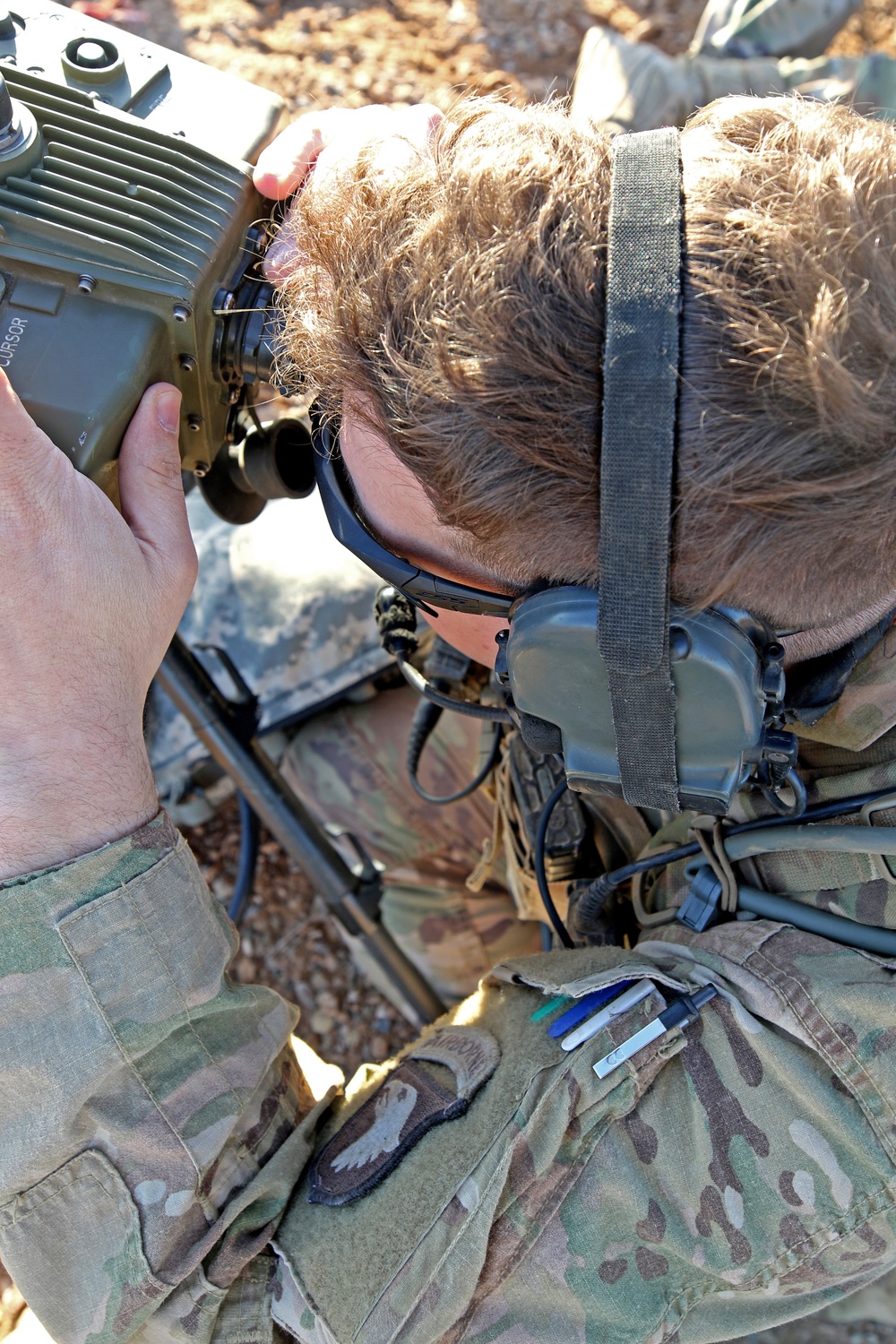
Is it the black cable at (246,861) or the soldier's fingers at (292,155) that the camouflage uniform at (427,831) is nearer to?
the black cable at (246,861)

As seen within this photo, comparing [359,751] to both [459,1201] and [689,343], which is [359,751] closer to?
[459,1201]

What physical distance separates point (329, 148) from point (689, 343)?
0.74 m

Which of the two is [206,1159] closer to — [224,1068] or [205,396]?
[224,1068]

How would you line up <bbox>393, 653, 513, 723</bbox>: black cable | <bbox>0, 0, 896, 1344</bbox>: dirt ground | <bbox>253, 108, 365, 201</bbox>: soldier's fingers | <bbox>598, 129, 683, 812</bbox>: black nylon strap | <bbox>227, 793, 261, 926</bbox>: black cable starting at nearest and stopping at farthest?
<bbox>598, 129, 683, 812</bbox>: black nylon strap < <bbox>253, 108, 365, 201</bbox>: soldier's fingers < <bbox>393, 653, 513, 723</bbox>: black cable < <bbox>227, 793, 261, 926</bbox>: black cable < <bbox>0, 0, 896, 1344</bbox>: dirt ground

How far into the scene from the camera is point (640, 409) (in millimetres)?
942

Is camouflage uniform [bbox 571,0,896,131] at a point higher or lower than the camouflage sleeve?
higher

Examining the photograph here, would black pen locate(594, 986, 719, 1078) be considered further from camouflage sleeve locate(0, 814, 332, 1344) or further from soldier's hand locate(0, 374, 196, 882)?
soldier's hand locate(0, 374, 196, 882)

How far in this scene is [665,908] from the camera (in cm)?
152

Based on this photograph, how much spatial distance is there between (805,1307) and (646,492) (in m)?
1.11

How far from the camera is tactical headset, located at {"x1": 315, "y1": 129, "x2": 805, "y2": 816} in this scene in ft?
3.10

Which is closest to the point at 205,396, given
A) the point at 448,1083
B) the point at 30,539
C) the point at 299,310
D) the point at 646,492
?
the point at 299,310

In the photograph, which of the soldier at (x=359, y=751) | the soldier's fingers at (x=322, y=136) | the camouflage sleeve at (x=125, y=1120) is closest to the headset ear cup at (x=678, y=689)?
the camouflage sleeve at (x=125, y=1120)

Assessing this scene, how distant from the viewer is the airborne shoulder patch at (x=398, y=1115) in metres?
1.31

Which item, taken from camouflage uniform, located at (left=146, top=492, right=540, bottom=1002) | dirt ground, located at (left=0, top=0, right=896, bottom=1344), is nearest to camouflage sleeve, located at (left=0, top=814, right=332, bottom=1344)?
camouflage uniform, located at (left=146, top=492, right=540, bottom=1002)
